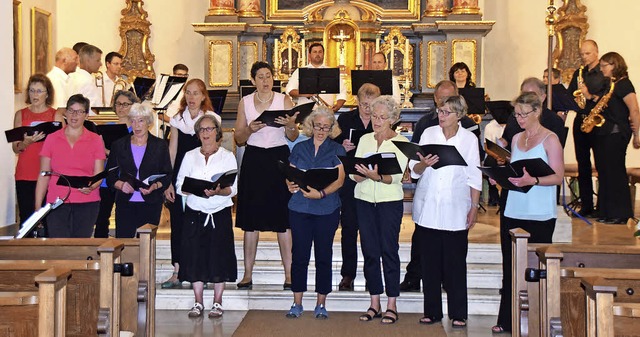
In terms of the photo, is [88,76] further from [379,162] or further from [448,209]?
[448,209]

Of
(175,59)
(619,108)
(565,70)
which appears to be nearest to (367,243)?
(619,108)

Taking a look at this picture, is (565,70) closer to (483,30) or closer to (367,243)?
(483,30)

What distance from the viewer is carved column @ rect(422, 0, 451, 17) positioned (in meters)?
15.1

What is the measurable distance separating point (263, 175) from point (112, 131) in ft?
4.35

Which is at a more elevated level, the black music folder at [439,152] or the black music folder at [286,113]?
the black music folder at [286,113]

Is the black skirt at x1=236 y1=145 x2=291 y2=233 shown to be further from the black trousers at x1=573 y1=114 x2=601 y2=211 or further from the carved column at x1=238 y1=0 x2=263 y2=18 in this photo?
the carved column at x1=238 y1=0 x2=263 y2=18

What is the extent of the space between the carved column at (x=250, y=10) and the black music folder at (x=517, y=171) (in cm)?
907

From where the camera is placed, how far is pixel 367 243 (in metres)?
7.54

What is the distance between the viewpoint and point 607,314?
12.8ft

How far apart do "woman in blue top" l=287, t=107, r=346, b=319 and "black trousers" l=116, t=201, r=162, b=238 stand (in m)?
1.06

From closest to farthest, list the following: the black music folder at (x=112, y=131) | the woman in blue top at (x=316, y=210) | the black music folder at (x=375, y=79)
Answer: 1. the woman in blue top at (x=316, y=210)
2. the black music folder at (x=112, y=131)
3. the black music folder at (x=375, y=79)

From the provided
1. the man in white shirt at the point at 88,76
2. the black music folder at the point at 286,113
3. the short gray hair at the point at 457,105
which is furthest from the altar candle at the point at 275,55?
the short gray hair at the point at 457,105

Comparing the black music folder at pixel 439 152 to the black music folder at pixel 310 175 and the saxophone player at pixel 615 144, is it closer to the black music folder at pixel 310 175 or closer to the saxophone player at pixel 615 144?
the black music folder at pixel 310 175

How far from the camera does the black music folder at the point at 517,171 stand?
656cm
